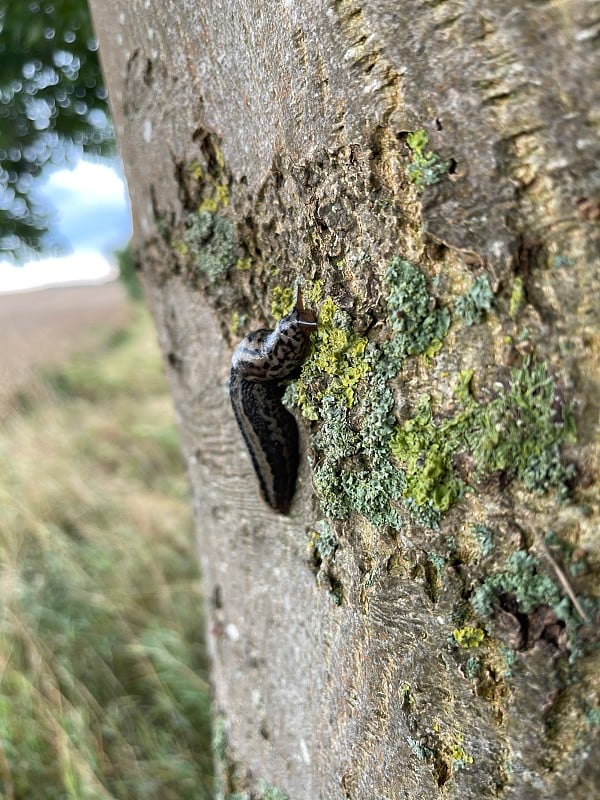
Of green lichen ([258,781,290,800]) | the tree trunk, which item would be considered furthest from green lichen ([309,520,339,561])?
green lichen ([258,781,290,800])

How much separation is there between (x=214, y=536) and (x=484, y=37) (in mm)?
1327

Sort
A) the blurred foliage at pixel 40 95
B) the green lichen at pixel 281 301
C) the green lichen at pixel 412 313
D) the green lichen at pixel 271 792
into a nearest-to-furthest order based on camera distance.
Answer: the green lichen at pixel 412 313 < the green lichen at pixel 281 301 < the green lichen at pixel 271 792 < the blurred foliage at pixel 40 95

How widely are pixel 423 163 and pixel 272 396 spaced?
1.69 feet

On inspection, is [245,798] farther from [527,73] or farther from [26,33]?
[26,33]

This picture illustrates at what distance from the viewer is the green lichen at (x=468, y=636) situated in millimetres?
888

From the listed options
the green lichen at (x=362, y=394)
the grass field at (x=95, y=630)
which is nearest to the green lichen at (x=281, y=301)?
the green lichen at (x=362, y=394)

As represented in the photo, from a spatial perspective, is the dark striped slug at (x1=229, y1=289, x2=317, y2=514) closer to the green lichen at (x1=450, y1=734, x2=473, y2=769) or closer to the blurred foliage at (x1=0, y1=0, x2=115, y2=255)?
the green lichen at (x1=450, y1=734, x2=473, y2=769)

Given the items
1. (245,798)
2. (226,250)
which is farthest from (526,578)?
(245,798)

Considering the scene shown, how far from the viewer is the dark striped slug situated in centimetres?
108

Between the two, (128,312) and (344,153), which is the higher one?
(344,153)

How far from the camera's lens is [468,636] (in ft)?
2.95

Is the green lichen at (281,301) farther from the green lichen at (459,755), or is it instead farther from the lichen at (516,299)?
the green lichen at (459,755)

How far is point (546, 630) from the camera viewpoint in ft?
2.69

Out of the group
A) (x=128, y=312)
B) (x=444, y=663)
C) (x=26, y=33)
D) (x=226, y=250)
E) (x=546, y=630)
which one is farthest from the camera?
(x=128, y=312)
